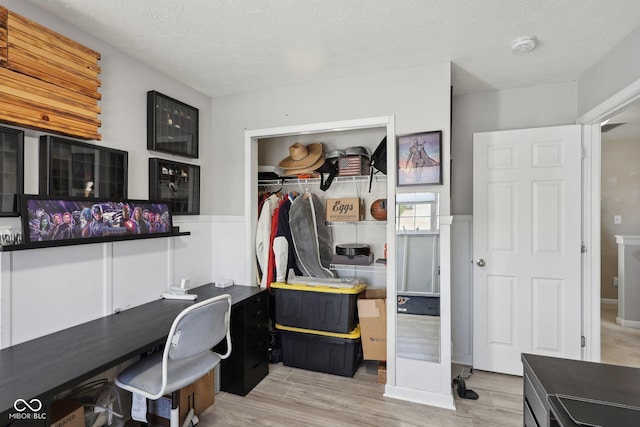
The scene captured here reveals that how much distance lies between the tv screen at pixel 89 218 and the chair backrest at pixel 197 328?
2.49ft

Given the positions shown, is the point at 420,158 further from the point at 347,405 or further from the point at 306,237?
the point at 347,405

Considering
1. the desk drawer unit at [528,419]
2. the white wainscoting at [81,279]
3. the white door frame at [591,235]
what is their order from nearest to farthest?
the desk drawer unit at [528,419] → the white wainscoting at [81,279] → the white door frame at [591,235]

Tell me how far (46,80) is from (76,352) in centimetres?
138

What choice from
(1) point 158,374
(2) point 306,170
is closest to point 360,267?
(2) point 306,170

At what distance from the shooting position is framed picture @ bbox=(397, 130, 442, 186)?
7.50ft

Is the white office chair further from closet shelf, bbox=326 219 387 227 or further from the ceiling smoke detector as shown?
the ceiling smoke detector

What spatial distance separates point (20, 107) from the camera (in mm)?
1571

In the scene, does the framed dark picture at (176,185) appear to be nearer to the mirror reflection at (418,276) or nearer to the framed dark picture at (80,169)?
the framed dark picture at (80,169)

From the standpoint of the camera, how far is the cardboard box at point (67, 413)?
151 cm

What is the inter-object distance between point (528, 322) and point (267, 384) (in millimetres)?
2165

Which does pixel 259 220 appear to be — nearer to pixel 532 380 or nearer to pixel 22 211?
pixel 22 211

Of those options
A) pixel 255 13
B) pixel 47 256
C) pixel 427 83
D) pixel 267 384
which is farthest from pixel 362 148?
pixel 47 256

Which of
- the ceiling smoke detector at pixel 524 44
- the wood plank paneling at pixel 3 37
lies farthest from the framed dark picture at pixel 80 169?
the ceiling smoke detector at pixel 524 44

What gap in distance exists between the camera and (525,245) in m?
2.67
